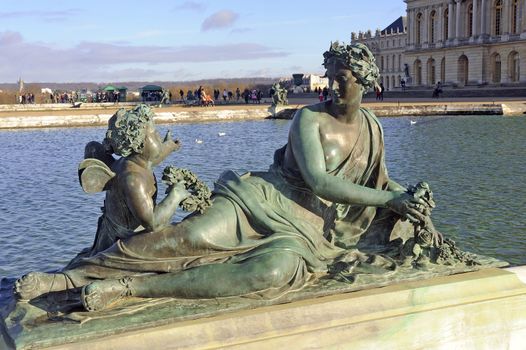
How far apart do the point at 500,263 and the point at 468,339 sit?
58cm

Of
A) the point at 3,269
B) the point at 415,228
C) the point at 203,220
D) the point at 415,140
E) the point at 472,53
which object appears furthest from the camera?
the point at 472,53

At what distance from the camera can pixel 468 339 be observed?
356cm

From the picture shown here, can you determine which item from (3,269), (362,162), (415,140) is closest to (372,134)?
(362,162)

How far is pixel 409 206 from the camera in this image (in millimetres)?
3684

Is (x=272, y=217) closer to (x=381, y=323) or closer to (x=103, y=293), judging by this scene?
(x=381, y=323)

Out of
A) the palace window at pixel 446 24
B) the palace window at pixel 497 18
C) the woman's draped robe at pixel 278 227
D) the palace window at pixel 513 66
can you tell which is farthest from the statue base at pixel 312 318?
the palace window at pixel 446 24

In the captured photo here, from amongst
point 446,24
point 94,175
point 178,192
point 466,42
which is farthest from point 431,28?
point 94,175

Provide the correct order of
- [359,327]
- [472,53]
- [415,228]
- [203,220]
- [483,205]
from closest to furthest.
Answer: [359,327] → [203,220] → [415,228] → [483,205] → [472,53]

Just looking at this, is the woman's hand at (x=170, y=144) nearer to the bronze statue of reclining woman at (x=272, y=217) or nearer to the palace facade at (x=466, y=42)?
the bronze statue of reclining woman at (x=272, y=217)

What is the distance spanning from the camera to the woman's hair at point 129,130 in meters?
3.50

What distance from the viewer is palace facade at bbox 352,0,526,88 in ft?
228

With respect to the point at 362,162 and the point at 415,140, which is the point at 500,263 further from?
the point at 415,140

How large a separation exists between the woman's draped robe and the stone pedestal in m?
0.21

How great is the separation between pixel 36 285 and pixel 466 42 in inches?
3000
